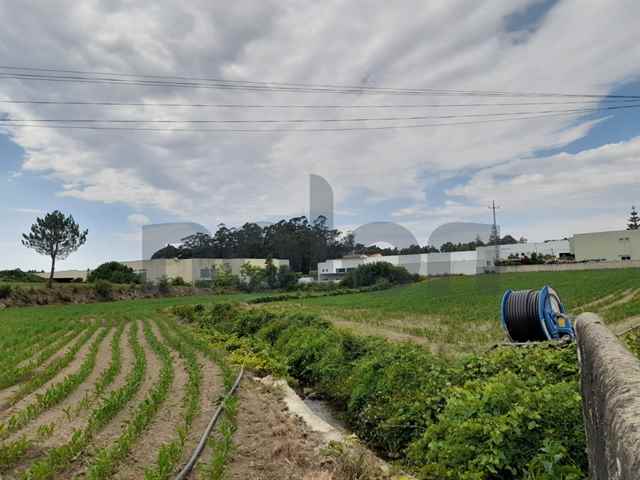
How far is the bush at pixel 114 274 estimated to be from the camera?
190 feet

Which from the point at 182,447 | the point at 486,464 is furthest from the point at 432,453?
the point at 182,447

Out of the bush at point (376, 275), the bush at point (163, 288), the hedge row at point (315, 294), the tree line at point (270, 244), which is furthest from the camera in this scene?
the tree line at point (270, 244)

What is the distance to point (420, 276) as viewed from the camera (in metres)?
59.9

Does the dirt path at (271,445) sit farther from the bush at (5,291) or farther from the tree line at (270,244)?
the tree line at (270,244)

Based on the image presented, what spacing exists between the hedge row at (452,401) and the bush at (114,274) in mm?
51022

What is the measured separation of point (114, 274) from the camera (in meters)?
58.0

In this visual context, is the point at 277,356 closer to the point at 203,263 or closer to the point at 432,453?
the point at 432,453

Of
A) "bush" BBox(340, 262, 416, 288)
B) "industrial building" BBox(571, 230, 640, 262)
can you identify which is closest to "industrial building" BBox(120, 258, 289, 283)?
"bush" BBox(340, 262, 416, 288)

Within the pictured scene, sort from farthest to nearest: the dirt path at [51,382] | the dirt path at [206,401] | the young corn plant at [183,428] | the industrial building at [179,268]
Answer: the industrial building at [179,268]
the dirt path at [51,382]
the dirt path at [206,401]
the young corn plant at [183,428]

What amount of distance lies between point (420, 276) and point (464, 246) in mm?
23948

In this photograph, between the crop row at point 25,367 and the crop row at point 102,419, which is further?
the crop row at point 25,367

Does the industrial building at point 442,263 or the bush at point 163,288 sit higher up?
the industrial building at point 442,263

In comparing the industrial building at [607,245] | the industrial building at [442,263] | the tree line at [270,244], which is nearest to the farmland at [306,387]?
the industrial building at [442,263]

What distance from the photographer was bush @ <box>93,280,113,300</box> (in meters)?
49.6
